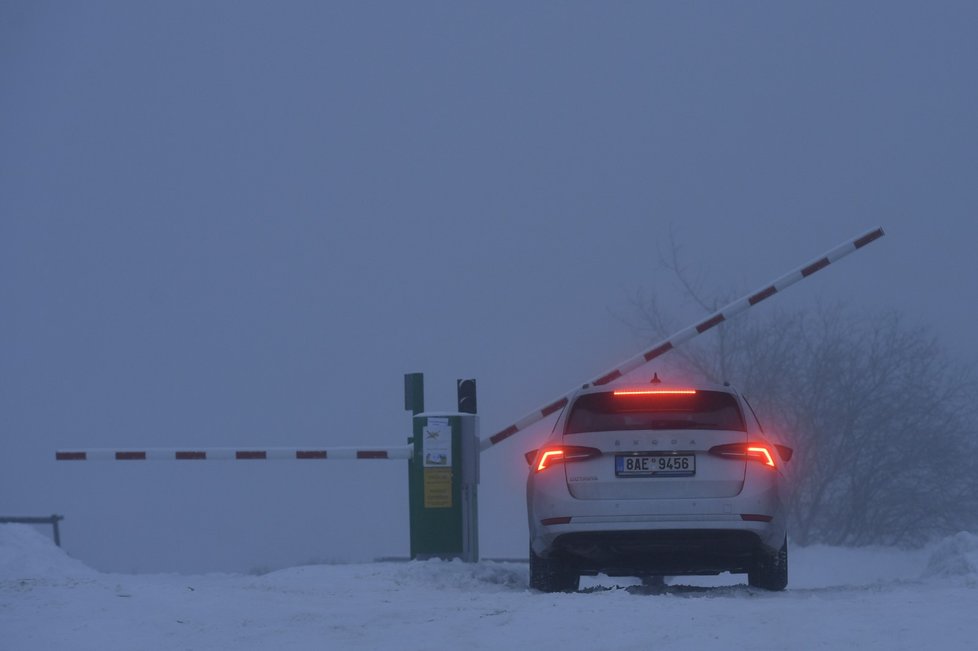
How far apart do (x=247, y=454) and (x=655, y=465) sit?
16.5 ft

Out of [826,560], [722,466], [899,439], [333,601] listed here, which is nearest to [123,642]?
[333,601]

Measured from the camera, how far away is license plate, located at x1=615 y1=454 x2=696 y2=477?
A: 9.13 m

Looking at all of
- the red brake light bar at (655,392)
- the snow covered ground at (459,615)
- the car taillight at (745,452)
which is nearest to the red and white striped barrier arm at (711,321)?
the snow covered ground at (459,615)

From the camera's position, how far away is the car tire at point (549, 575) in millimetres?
9773

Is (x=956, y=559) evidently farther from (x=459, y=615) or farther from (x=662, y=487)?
(x=459, y=615)

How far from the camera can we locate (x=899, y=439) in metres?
27.1

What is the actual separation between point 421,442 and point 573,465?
361 cm

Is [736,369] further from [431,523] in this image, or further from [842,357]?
[431,523]

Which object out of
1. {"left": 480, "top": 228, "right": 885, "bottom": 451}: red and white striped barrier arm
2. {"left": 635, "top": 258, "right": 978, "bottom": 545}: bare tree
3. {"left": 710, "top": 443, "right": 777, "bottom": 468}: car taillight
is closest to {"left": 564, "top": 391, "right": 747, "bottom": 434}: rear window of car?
{"left": 710, "top": 443, "right": 777, "bottom": 468}: car taillight

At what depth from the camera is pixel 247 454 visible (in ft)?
41.8

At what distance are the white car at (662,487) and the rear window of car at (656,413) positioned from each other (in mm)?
10

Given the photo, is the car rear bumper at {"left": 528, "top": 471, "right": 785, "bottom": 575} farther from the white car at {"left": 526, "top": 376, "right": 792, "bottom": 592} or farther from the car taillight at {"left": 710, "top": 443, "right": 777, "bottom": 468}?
the car taillight at {"left": 710, "top": 443, "right": 777, "bottom": 468}

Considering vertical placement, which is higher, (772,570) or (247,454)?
(247,454)

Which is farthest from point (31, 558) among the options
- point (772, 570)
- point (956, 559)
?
point (956, 559)
